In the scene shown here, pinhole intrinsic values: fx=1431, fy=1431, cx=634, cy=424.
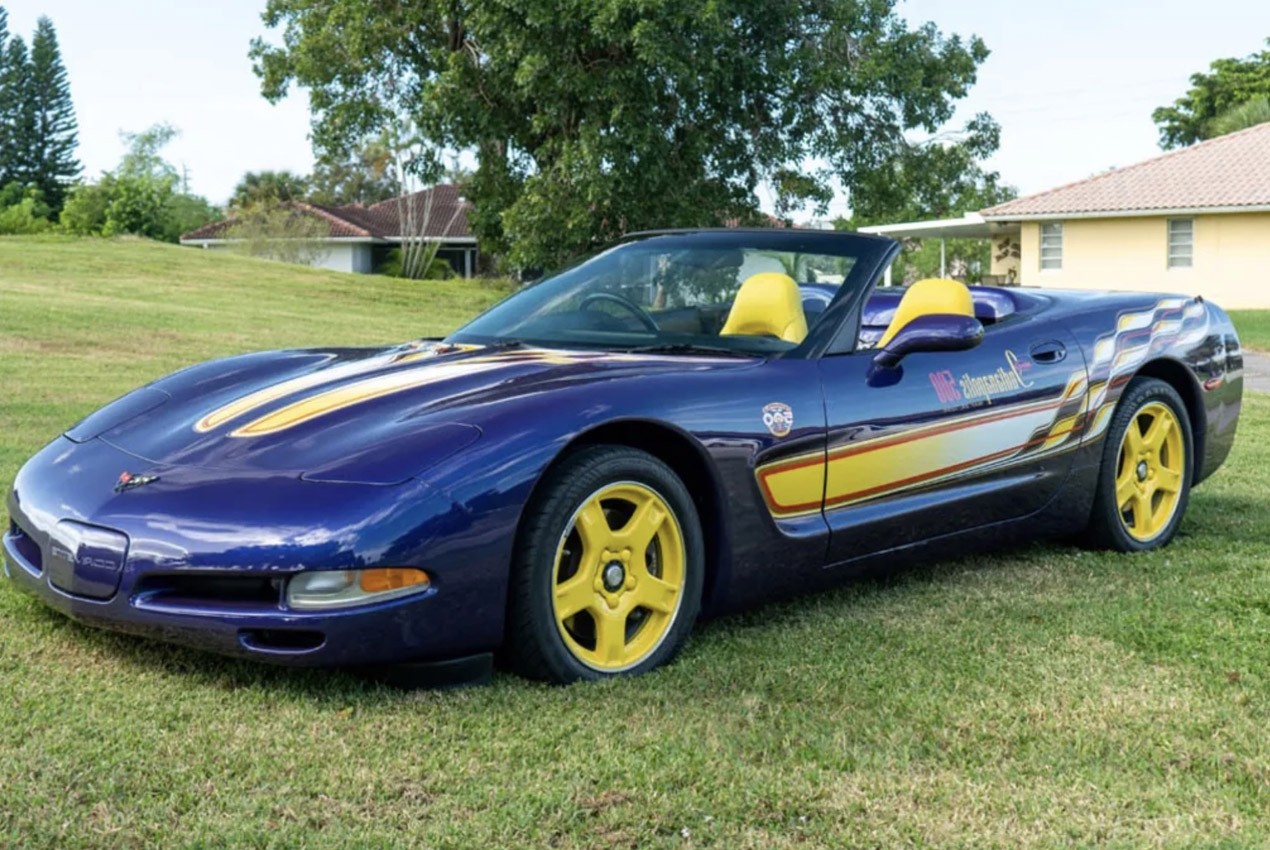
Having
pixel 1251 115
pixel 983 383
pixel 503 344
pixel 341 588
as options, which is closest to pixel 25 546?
pixel 341 588

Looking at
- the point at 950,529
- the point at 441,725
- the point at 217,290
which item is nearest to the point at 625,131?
the point at 217,290

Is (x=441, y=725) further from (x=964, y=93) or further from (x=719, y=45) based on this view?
(x=964, y=93)

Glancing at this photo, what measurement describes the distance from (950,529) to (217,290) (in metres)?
26.0

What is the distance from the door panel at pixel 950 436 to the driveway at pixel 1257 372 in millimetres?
9301

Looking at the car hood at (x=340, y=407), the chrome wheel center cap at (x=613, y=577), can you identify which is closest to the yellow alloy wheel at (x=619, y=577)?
the chrome wheel center cap at (x=613, y=577)

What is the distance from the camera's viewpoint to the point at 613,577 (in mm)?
3848

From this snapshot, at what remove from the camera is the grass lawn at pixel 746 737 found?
283 cm

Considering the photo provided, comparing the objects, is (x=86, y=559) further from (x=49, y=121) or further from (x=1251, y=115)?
(x=49, y=121)

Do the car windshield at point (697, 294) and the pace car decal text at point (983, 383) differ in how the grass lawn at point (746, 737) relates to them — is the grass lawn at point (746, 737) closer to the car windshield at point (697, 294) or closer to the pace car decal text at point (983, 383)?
the pace car decal text at point (983, 383)

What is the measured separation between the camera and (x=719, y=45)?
Answer: 22.0 meters

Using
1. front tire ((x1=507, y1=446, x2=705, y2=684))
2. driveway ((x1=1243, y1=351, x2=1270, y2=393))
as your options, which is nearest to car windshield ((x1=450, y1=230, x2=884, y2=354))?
front tire ((x1=507, y1=446, x2=705, y2=684))

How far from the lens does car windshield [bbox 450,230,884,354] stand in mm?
4785

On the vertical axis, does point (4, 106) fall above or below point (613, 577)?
above

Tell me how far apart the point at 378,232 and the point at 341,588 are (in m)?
56.5
